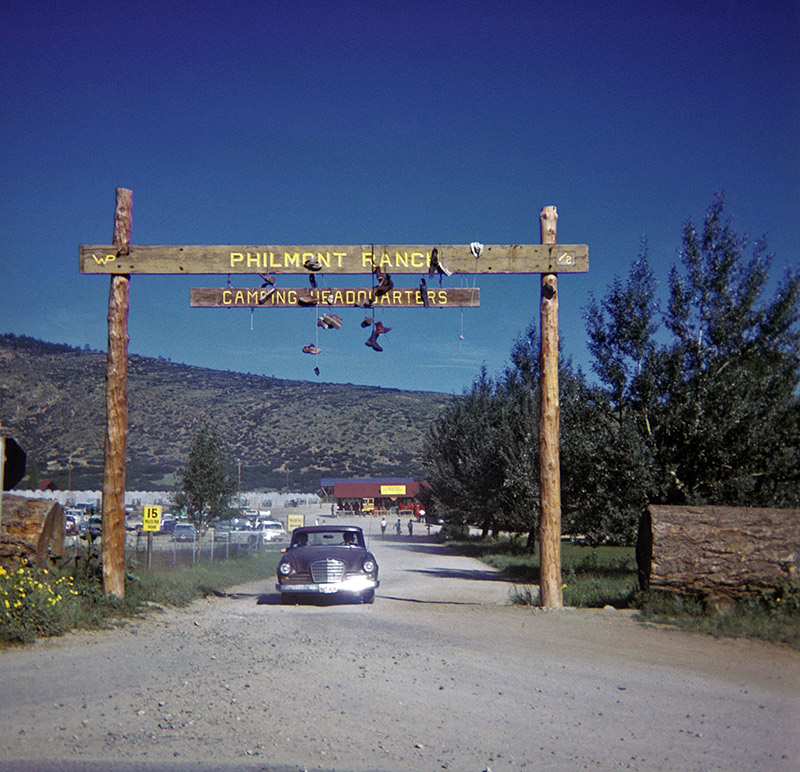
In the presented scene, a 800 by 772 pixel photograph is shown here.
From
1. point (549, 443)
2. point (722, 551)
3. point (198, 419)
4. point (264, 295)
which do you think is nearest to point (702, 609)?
point (722, 551)

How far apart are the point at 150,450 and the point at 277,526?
28.6 meters

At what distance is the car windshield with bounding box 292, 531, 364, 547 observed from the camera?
16.1 meters

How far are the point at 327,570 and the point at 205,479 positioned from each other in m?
25.3

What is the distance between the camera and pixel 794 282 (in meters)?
17.2

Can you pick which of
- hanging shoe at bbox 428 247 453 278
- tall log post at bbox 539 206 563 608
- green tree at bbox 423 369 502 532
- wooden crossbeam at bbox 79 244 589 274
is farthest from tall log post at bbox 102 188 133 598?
green tree at bbox 423 369 502 532

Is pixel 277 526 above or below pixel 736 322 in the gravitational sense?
below

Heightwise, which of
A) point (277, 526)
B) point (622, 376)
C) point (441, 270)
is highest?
point (441, 270)

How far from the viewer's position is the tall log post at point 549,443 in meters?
12.8

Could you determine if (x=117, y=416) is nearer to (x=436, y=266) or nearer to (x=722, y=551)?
(x=436, y=266)

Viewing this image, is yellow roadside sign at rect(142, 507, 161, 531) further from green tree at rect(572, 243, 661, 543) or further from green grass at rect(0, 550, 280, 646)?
green tree at rect(572, 243, 661, 543)

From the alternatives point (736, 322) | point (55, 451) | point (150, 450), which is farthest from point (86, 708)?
point (150, 450)

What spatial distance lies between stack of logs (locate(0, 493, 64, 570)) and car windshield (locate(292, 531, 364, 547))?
4.93m

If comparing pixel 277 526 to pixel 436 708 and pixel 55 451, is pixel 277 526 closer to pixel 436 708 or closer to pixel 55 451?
pixel 55 451

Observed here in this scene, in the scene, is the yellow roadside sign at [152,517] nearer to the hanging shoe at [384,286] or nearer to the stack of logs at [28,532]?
the stack of logs at [28,532]
